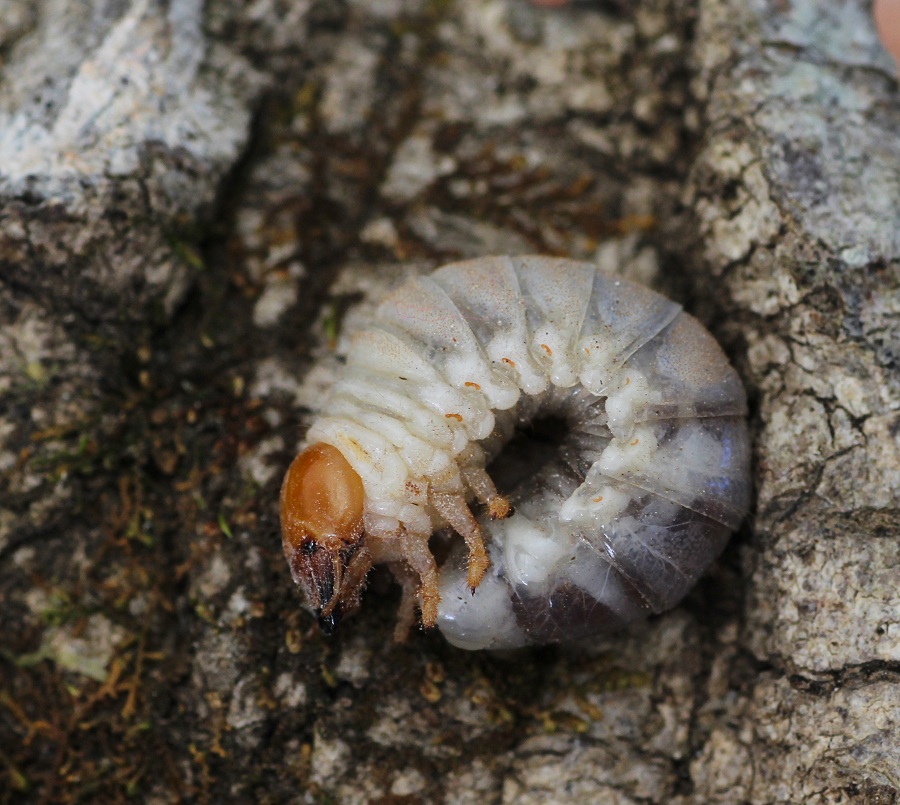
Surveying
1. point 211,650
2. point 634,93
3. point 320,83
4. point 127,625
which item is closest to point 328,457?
point 211,650

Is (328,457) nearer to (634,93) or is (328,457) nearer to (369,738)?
(369,738)

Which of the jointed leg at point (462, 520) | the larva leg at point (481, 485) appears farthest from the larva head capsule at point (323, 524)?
the larva leg at point (481, 485)

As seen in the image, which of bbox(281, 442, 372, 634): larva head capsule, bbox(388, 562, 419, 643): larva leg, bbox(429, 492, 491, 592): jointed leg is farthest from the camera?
bbox(388, 562, 419, 643): larva leg

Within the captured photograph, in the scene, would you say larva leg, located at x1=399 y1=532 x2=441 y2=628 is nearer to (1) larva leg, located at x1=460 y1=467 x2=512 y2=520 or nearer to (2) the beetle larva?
(2) the beetle larva

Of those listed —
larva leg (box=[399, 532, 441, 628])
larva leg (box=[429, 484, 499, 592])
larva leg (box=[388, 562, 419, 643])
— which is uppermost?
larva leg (box=[429, 484, 499, 592])

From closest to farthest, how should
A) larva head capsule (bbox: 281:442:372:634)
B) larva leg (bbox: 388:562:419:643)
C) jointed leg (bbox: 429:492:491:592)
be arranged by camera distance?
larva head capsule (bbox: 281:442:372:634) < jointed leg (bbox: 429:492:491:592) < larva leg (bbox: 388:562:419:643)

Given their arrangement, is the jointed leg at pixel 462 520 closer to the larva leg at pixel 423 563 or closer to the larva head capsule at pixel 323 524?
the larva leg at pixel 423 563

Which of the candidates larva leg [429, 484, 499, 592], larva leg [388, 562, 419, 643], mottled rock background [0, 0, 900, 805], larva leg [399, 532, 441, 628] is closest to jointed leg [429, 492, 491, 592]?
larva leg [429, 484, 499, 592]
